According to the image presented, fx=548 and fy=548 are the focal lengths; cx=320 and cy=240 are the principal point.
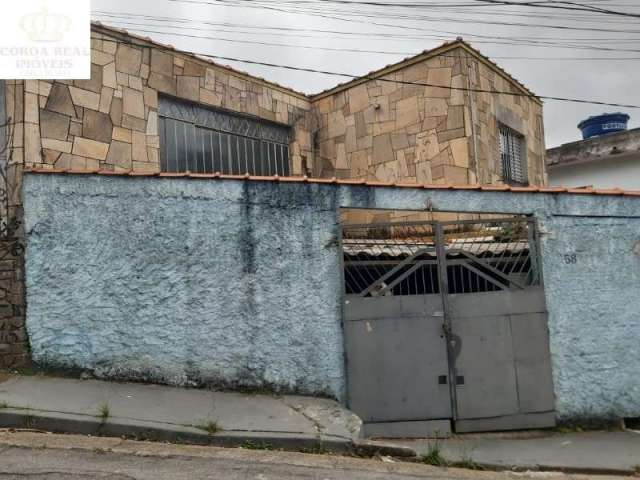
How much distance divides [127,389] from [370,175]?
6.19 meters

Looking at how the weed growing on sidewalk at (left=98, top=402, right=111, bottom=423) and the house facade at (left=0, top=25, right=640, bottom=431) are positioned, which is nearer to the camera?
the weed growing on sidewalk at (left=98, top=402, right=111, bottom=423)

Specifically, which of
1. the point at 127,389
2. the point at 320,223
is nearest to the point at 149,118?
the point at 320,223

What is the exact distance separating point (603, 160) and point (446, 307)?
13.0 metres

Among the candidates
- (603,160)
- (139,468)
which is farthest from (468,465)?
(603,160)

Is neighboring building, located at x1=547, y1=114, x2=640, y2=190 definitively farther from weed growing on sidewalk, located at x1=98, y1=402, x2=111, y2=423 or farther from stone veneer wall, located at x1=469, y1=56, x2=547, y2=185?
weed growing on sidewalk, located at x1=98, y1=402, x2=111, y2=423

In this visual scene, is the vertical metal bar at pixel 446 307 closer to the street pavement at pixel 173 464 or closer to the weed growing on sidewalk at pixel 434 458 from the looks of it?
the weed growing on sidewalk at pixel 434 458

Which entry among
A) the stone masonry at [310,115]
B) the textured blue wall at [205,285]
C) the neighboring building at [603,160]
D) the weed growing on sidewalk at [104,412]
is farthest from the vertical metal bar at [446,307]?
the neighboring building at [603,160]

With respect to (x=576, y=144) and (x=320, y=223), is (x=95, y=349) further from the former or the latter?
(x=576, y=144)

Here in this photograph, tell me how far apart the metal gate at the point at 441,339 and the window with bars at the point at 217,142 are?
3.73 meters

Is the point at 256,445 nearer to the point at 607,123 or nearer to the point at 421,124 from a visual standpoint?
the point at 421,124

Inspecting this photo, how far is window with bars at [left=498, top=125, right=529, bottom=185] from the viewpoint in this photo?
10711 millimetres

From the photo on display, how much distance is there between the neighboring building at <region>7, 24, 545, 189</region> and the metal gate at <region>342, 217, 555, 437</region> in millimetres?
3278

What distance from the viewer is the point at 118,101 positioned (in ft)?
26.2

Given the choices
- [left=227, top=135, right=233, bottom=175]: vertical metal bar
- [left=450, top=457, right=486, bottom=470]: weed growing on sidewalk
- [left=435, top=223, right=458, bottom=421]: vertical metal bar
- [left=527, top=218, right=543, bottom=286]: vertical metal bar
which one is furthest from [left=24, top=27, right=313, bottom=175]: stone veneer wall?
[left=450, top=457, right=486, bottom=470]: weed growing on sidewalk
